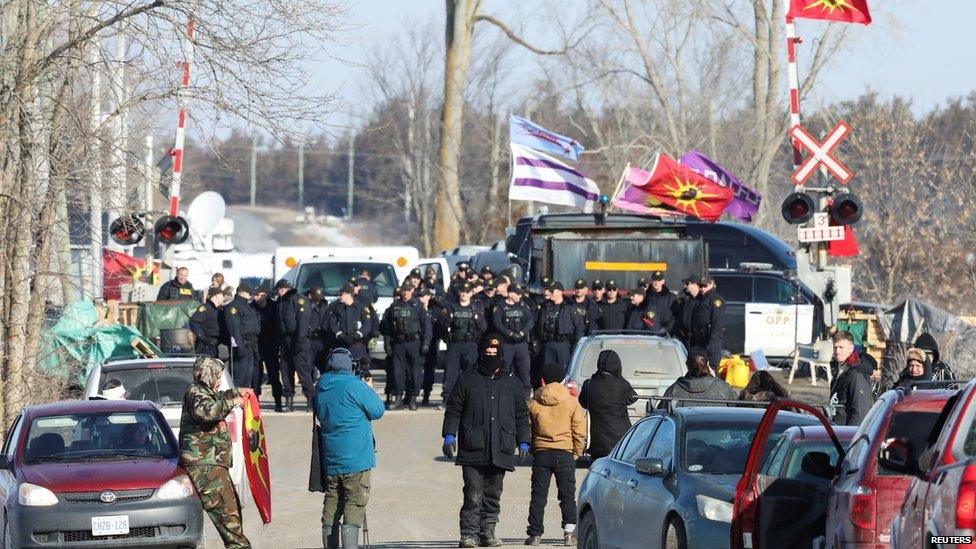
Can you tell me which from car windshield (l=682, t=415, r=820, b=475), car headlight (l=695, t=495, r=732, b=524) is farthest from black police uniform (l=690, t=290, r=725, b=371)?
car headlight (l=695, t=495, r=732, b=524)

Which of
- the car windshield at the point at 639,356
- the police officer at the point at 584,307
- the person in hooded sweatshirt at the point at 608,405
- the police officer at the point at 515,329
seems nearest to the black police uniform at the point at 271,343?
the police officer at the point at 515,329

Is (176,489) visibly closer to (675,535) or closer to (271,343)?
(675,535)

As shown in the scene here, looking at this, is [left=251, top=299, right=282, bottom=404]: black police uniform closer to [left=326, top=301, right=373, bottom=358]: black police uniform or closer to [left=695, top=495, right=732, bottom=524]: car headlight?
[left=326, top=301, right=373, bottom=358]: black police uniform

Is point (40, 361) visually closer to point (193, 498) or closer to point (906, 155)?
point (193, 498)

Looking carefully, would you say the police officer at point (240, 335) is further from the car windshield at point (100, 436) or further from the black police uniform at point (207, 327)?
the car windshield at point (100, 436)

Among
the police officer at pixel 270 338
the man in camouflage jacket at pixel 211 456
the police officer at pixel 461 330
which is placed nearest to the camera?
the man in camouflage jacket at pixel 211 456

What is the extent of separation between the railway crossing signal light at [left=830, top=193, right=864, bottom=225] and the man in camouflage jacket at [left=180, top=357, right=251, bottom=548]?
41.5ft

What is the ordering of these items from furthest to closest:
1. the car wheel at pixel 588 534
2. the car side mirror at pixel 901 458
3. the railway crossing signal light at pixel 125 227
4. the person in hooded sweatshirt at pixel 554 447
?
the railway crossing signal light at pixel 125 227 < the person in hooded sweatshirt at pixel 554 447 < the car wheel at pixel 588 534 < the car side mirror at pixel 901 458

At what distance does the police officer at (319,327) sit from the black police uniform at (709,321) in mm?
5300

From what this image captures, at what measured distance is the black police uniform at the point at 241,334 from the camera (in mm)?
22500

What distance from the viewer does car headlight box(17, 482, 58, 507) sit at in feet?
41.0

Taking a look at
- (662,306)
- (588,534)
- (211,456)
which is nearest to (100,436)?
(211,456)

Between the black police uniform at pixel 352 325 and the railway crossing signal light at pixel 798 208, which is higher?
the railway crossing signal light at pixel 798 208

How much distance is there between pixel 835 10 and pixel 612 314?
6.10 m
